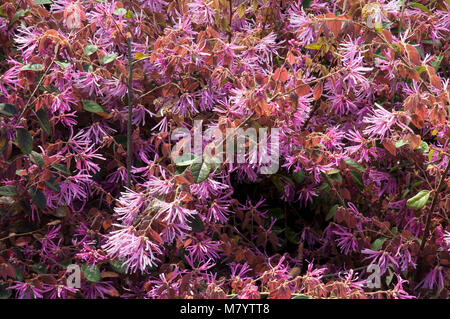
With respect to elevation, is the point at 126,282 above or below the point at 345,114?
below

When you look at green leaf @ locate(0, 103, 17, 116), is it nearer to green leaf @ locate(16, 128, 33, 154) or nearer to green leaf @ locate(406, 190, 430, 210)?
green leaf @ locate(16, 128, 33, 154)

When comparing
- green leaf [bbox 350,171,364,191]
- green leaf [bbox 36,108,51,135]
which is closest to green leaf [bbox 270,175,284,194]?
green leaf [bbox 350,171,364,191]

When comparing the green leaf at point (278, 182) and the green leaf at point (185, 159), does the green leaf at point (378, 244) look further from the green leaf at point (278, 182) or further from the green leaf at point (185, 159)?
the green leaf at point (185, 159)

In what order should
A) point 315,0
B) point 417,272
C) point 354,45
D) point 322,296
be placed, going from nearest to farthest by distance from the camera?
point 322,296, point 354,45, point 417,272, point 315,0

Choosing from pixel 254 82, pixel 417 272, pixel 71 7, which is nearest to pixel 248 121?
pixel 254 82

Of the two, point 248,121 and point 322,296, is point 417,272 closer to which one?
point 322,296

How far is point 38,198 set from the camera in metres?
1.35

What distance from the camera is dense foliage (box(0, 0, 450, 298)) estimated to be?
4.09 ft

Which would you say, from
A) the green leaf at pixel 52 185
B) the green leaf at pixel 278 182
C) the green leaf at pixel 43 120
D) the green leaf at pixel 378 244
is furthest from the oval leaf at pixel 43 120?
the green leaf at pixel 378 244

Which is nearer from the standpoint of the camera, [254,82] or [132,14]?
[254,82]

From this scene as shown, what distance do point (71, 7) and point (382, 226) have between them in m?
0.86

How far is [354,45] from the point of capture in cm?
138

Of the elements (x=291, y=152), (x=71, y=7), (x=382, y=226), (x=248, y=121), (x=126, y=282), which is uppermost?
(x=71, y=7)

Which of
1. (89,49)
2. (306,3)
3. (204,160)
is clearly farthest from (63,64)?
(306,3)
